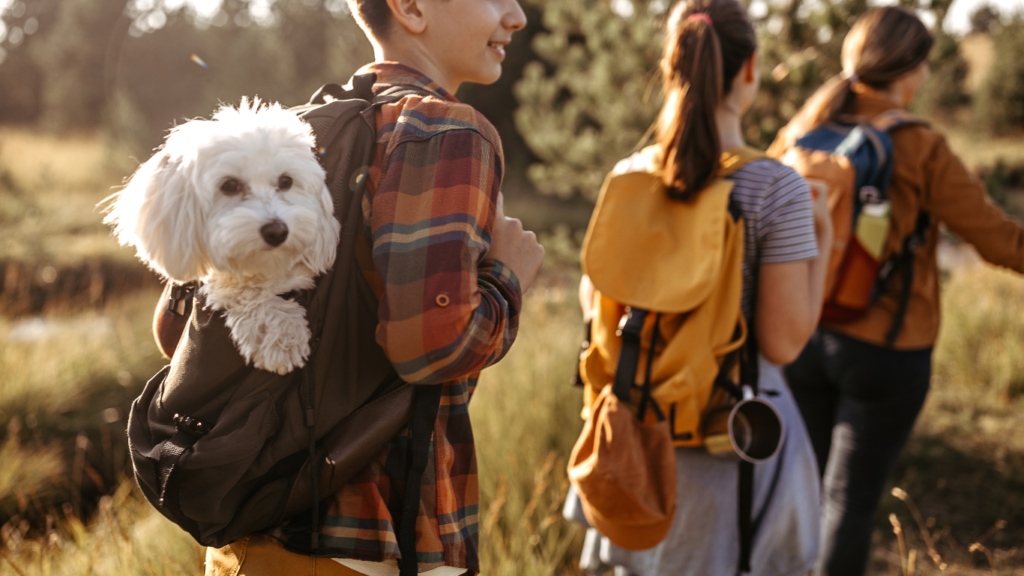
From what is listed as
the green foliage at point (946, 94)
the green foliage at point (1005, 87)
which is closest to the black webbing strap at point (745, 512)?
the green foliage at point (946, 94)

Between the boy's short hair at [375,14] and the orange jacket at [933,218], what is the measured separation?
79.2 inches

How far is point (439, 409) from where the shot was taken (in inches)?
43.9

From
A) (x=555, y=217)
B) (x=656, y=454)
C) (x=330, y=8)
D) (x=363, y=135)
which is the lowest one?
(x=555, y=217)

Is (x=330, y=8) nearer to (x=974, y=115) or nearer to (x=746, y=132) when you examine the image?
(x=746, y=132)

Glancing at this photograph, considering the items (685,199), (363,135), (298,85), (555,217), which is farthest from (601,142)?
(298,85)

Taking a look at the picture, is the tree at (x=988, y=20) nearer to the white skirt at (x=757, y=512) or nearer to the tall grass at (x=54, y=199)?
the white skirt at (x=757, y=512)

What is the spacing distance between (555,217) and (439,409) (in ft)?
58.2

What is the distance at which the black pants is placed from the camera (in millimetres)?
2303

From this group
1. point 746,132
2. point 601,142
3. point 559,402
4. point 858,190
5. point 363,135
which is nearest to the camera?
point 363,135

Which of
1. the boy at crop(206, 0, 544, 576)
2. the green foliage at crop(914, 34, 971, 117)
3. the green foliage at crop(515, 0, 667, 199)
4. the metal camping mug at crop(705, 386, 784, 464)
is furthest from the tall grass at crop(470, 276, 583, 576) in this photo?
the green foliage at crop(914, 34, 971, 117)

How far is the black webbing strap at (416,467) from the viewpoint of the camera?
1.03 meters

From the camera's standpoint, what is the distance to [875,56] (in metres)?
2.40

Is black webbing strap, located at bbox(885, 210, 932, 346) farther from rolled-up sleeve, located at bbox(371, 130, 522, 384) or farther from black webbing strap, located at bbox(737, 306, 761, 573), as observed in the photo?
rolled-up sleeve, located at bbox(371, 130, 522, 384)

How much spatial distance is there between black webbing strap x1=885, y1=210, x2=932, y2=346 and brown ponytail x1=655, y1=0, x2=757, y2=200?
41.3 inches
